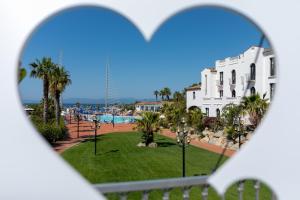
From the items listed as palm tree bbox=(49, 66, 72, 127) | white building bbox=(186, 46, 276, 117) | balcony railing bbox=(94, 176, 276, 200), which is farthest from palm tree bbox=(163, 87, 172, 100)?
balcony railing bbox=(94, 176, 276, 200)

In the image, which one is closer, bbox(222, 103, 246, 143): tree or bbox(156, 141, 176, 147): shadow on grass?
Result: bbox(222, 103, 246, 143): tree

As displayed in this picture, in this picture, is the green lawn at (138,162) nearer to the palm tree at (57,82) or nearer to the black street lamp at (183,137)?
the black street lamp at (183,137)

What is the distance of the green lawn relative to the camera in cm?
1245

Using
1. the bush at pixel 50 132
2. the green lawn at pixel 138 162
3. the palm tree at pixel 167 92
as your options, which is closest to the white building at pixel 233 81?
the green lawn at pixel 138 162

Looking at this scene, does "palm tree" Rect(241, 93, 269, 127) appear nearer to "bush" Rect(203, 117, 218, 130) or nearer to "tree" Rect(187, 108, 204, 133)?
"tree" Rect(187, 108, 204, 133)

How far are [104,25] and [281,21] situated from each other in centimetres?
4269

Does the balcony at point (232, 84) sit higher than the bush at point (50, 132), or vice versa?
the balcony at point (232, 84)

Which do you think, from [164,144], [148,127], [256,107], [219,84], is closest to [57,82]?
[148,127]

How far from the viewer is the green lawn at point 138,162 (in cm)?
1245

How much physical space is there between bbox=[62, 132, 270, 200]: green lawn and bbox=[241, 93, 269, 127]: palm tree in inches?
86.7

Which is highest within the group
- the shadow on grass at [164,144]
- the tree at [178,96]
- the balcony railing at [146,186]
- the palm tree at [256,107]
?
the tree at [178,96]

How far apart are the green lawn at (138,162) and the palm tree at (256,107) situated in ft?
7.22

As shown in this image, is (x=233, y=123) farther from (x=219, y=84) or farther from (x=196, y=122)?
(x=219, y=84)

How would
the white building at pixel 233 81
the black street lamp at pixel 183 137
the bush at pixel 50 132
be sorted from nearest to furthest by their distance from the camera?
the black street lamp at pixel 183 137
the bush at pixel 50 132
the white building at pixel 233 81
